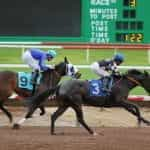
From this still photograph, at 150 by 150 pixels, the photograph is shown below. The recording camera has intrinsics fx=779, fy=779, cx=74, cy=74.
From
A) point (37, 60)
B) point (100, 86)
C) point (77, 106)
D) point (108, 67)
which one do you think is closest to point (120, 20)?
point (37, 60)

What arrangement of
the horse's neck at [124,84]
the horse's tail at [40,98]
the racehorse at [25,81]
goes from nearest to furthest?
the horse's neck at [124,84] < the horse's tail at [40,98] < the racehorse at [25,81]

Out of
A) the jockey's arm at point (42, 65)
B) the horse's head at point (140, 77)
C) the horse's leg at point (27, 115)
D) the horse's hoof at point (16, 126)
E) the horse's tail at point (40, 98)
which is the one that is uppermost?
the jockey's arm at point (42, 65)

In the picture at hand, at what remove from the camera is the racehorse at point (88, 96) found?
10633 millimetres

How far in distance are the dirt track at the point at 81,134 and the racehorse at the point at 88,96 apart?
0.28m

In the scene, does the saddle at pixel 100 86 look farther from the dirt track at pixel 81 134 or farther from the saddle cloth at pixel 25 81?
the saddle cloth at pixel 25 81

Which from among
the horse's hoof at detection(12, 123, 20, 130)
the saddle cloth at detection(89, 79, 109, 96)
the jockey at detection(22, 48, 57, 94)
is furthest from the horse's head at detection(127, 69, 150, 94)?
the horse's hoof at detection(12, 123, 20, 130)

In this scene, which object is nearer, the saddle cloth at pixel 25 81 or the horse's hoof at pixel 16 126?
the horse's hoof at pixel 16 126

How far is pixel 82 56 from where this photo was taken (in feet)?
68.7

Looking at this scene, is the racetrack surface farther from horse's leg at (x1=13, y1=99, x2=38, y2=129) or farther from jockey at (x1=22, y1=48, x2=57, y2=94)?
jockey at (x1=22, y1=48, x2=57, y2=94)

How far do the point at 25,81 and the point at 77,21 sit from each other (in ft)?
25.3

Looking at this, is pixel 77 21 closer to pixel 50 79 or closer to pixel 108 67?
pixel 50 79

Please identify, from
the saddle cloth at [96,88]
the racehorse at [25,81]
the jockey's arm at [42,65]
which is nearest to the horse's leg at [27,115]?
the racehorse at [25,81]

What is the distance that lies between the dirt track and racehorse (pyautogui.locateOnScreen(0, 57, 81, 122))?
1.52ft

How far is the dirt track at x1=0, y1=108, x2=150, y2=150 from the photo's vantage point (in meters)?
9.05
